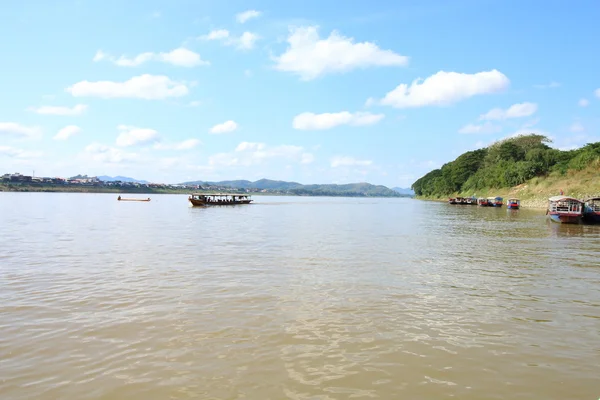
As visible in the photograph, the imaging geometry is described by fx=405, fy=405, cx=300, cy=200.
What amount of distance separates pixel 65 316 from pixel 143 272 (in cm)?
554

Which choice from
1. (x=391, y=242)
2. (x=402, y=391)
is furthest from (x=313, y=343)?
(x=391, y=242)

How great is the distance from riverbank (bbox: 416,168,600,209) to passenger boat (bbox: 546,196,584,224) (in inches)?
1347

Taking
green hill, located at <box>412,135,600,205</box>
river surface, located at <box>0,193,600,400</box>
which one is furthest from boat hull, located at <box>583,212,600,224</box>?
green hill, located at <box>412,135,600,205</box>

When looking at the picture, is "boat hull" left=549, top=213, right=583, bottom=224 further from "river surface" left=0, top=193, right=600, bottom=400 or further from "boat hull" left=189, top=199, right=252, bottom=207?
"boat hull" left=189, top=199, right=252, bottom=207

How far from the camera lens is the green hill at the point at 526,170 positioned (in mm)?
82562

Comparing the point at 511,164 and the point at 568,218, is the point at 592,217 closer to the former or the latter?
the point at 568,218

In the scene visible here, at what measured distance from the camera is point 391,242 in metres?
26.0

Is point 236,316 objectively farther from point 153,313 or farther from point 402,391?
point 402,391

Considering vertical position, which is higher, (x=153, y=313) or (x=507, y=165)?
(x=507, y=165)

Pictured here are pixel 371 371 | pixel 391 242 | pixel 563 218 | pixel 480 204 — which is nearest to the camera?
pixel 371 371

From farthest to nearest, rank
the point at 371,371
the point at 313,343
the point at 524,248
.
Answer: the point at 524,248
the point at 313,343
the point at 371,371

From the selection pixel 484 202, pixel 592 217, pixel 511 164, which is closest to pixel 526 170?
pixel 511 164

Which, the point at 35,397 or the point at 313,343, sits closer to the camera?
the point at 35,397

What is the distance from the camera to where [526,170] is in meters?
101
